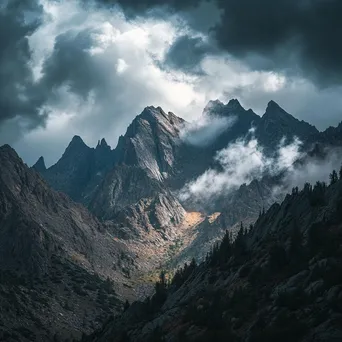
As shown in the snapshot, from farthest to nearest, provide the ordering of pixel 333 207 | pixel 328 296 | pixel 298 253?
1. pixel 333 207
2. pixel 298 253
3. pixel 328 296

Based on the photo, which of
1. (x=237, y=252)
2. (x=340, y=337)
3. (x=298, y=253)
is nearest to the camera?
(x=340, y=337)

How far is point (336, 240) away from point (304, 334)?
47709 mm

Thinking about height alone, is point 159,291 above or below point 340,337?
above

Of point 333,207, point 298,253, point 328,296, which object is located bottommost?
point 328,296

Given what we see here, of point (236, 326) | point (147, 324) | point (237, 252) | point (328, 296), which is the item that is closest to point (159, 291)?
point (237, 252)

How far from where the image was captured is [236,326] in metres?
77.9

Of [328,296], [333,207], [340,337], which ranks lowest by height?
[340,337]

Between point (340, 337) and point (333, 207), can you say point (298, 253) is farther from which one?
point (340, 337)

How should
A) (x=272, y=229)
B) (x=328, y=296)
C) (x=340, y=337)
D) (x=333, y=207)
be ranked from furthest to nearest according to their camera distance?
(x=272, y=229) < (x=333, y=207) < (x=328, y=296) < (x=340, y=337)

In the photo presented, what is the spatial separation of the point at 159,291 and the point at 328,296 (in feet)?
445

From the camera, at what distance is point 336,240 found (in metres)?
100

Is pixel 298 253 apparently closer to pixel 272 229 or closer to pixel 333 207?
pixel 333 207

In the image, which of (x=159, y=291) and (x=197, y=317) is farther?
(x=159, y=291)

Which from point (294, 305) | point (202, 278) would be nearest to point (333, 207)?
point (202, 278)
